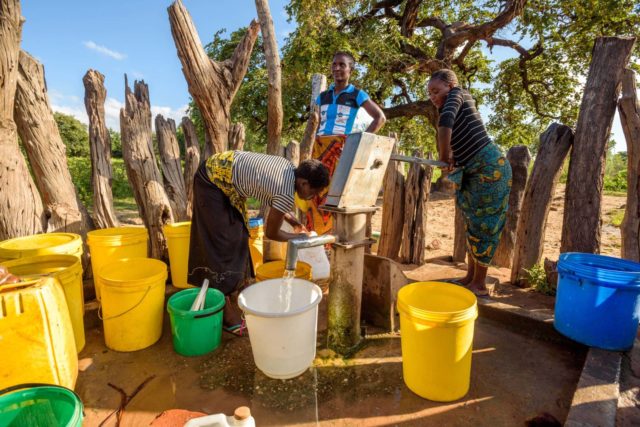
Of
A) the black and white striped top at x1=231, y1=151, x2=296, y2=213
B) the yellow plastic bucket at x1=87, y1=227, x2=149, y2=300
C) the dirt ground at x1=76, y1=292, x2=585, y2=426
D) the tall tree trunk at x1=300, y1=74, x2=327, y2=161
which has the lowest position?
the dirt ground at x1=76, y1=292, x2=585, y2=426

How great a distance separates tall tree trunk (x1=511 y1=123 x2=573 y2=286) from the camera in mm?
3180

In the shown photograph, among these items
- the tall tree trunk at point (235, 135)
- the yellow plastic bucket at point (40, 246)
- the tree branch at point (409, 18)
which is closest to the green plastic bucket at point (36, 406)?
the yellow plastic bucket at point (40, 246)

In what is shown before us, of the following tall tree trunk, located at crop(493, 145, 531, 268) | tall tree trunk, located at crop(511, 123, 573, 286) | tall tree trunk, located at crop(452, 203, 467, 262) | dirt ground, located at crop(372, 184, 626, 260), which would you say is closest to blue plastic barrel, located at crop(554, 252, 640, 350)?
tall tree trunk, located at crop(511, 123, 573, 286)

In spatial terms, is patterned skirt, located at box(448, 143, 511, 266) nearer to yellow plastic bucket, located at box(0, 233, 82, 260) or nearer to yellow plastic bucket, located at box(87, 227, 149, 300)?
yellow plastic bucket, located at box(87, 227, 149, 300)

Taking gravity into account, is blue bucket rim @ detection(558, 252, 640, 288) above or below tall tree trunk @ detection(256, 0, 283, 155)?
below

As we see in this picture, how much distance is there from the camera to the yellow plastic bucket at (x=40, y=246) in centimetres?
248

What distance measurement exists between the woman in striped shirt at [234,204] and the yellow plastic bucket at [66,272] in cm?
75

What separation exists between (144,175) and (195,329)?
73.0 inches

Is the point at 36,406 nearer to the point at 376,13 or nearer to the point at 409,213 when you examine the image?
the point at 409,213

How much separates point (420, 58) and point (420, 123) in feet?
12.6

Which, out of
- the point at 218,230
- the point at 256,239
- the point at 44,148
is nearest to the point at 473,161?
the point at 218,230

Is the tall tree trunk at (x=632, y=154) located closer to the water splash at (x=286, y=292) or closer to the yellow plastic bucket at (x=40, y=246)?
the water splash at (x=286, y=292)

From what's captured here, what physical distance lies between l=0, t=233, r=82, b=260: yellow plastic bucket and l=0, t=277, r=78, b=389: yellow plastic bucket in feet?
2.93

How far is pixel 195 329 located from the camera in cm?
235
